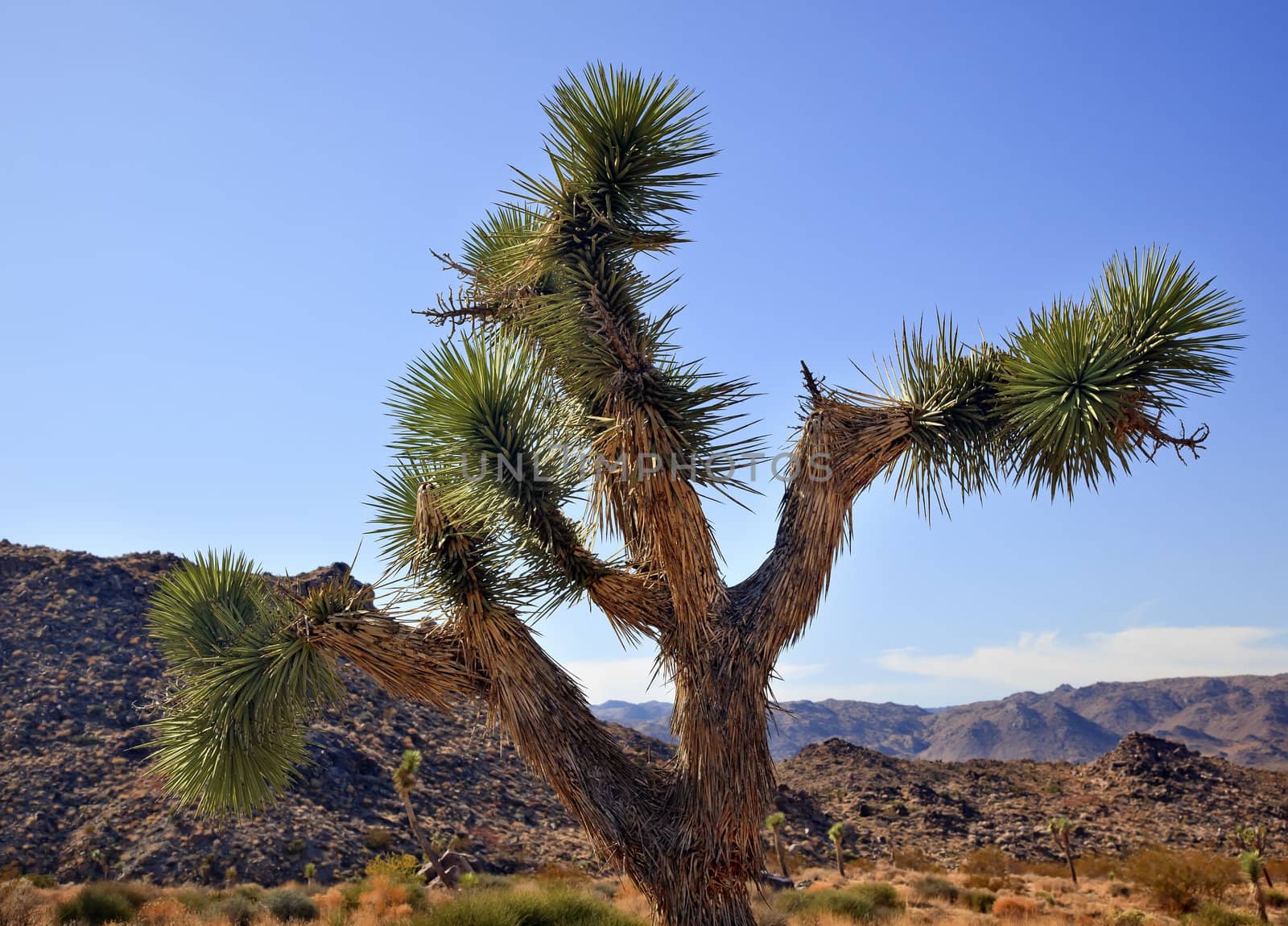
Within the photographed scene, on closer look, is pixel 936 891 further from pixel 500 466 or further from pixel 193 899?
pixel 500 466

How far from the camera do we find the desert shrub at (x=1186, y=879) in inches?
799

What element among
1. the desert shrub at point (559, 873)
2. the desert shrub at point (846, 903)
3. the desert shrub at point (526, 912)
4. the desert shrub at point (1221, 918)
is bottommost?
the desert shrub at point (1221, 918)

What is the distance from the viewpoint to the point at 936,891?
21016mm

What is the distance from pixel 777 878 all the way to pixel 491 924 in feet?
40.1

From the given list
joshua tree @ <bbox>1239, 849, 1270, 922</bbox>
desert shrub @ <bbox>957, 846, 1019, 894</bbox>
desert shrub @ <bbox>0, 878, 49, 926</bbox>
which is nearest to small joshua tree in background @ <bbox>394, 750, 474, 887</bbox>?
desert shrub @ <bbox>0, 878, 49, 926</bbox>

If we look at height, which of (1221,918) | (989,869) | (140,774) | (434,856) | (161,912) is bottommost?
(989,869)

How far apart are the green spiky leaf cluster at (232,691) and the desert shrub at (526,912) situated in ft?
12.7

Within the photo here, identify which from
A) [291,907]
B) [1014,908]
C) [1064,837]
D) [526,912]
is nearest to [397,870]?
[291,907]

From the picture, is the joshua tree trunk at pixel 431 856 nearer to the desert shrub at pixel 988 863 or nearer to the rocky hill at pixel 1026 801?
the rocky hill at pixel 1026 801

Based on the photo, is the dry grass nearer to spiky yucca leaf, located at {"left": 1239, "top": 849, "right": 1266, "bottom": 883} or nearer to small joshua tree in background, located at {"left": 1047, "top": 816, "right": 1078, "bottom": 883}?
spiky yucca leaf, located at {"left": 1239, "top": 849, "right": 1266, "bottom": 883}

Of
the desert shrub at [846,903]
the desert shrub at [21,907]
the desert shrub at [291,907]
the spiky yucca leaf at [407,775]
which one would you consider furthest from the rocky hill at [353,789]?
the desert shrub at [846,903]

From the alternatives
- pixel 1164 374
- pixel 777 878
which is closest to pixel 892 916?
pixel 777 878

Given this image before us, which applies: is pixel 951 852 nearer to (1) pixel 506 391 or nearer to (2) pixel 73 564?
(1) pixel 506 391

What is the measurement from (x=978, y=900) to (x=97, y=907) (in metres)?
17.1
